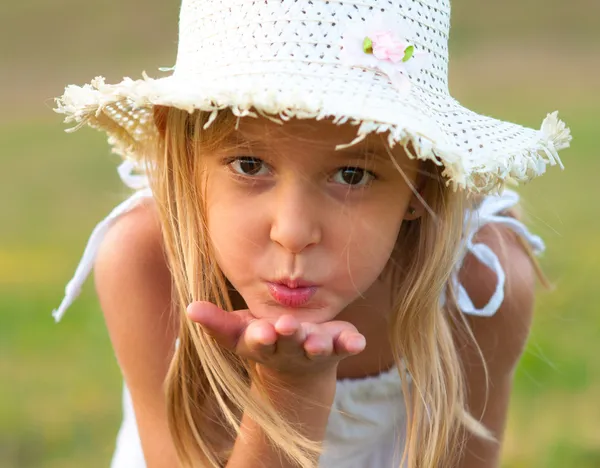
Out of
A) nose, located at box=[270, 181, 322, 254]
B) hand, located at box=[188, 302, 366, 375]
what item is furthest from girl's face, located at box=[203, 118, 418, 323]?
hand, located at box=[188, 302, 366, 375]

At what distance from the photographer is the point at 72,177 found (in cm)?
643

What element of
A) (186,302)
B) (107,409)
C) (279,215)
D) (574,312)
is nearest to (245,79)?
(279,215)

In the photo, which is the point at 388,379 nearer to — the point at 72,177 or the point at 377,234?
the point at 377,234

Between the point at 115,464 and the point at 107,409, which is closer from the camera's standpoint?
the point at 115,464

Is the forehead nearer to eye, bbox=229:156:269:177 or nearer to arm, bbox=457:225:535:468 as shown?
eye, bbox=229:156:269:177

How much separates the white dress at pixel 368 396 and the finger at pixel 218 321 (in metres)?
0.65

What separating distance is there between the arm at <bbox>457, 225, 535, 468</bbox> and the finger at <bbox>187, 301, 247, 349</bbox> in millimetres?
825

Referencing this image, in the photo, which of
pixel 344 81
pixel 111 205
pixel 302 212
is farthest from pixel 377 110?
pixel 111 205

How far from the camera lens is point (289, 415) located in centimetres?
172

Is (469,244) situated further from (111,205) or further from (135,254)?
(111,205)

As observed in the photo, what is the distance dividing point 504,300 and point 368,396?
0.39m

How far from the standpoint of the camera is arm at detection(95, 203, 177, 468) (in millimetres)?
2090

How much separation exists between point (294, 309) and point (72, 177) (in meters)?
5.02

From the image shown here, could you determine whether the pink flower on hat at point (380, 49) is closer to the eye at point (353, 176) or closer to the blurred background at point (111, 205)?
the eye at point (353, 176)
